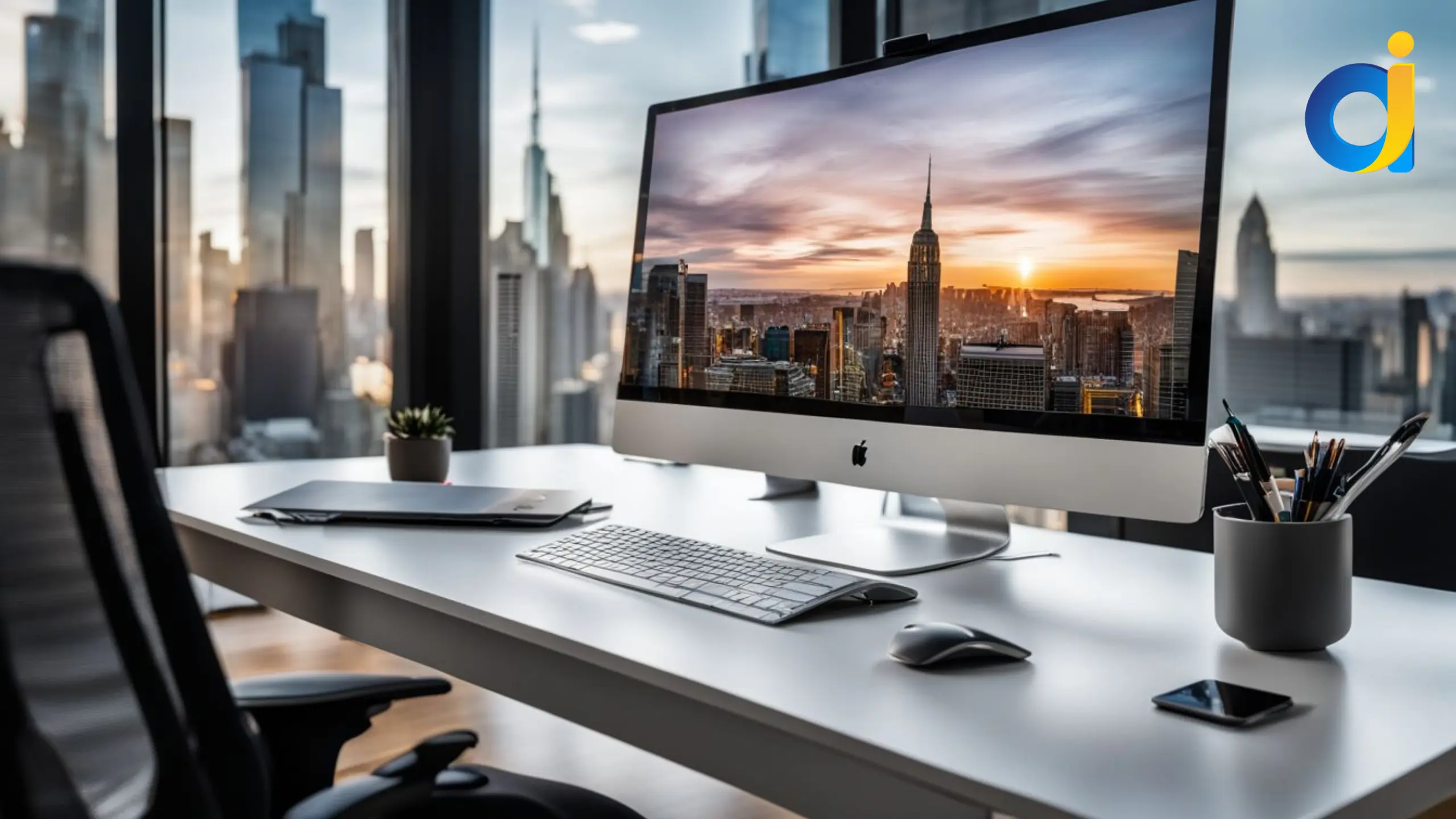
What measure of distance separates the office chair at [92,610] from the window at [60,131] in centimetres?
244

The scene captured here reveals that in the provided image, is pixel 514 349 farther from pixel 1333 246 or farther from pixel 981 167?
pixel 981 167

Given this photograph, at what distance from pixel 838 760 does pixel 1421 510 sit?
3.61 feet

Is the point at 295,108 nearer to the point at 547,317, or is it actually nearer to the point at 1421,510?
the point at 547,317

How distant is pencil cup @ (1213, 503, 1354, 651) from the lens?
3.09 feet

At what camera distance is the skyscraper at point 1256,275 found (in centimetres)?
252

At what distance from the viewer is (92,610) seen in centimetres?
74

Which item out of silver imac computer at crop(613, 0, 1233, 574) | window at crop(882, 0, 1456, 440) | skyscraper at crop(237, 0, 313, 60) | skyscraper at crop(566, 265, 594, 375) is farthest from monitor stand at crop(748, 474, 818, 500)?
skyscraper at crop(237, 0, 313, 60)

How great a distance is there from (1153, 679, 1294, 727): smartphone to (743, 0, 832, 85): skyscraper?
273 centimetres

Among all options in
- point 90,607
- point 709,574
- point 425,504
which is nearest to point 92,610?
point 90,607

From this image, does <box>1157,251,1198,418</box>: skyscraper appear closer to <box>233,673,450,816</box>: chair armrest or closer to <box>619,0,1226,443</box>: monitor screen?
<box>619,0,1226,443</box>: monitor screen

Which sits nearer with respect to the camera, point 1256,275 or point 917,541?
point 917,541

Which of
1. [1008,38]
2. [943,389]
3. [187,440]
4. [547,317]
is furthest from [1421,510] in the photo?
[187,440]

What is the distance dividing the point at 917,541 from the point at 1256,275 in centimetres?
150

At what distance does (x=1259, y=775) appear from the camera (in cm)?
68
